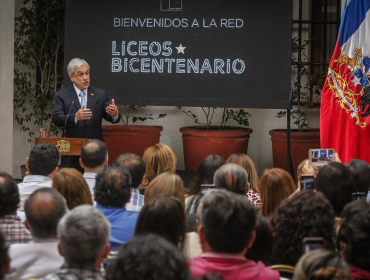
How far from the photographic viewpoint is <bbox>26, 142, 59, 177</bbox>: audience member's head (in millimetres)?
3532

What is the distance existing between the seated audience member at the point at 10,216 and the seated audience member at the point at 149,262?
3.62 ft

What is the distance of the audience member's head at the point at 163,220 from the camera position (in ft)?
7.47

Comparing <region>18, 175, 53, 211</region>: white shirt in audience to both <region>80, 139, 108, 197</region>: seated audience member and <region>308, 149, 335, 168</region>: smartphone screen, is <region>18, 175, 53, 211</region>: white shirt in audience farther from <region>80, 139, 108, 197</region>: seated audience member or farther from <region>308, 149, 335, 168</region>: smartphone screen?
<region>308, 149, 335, 168</region>: smartphone screen

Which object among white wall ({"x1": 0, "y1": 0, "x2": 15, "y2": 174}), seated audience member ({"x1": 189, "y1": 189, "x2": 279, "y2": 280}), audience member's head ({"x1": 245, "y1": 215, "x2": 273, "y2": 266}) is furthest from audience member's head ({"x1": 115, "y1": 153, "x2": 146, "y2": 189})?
white wall ({"x1": 0, "y1": 0, "x2": 15, "y2": 174})

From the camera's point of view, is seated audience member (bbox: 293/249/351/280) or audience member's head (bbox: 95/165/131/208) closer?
seated audience member (bbox: 293/249/351/280)

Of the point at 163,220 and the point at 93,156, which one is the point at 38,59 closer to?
the point at 93,156

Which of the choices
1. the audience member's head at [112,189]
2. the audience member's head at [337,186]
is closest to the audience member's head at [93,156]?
the audience member's head at [112,189]

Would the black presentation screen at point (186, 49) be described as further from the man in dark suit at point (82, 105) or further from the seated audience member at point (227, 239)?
the seated audience member at point (227, 239)

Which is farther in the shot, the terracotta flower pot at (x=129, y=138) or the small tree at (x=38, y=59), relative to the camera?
the small tree at (x=38, y=59)

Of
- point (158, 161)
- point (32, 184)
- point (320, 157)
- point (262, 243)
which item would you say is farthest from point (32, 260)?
point (320, 157)

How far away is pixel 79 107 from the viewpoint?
17.5 ft

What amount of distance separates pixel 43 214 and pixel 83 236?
1.36 ft

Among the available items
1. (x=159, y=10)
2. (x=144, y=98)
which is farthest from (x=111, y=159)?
(x=159, y=10)

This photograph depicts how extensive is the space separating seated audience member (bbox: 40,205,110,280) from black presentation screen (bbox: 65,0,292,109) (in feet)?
13.8
